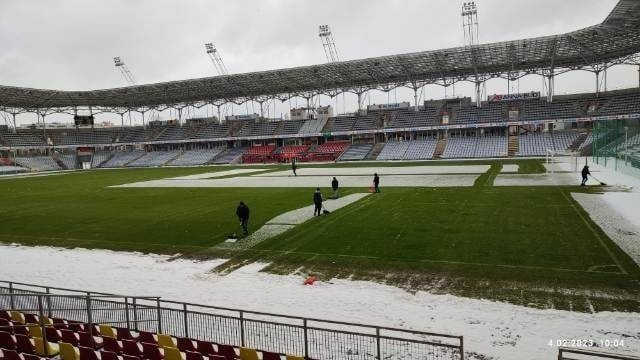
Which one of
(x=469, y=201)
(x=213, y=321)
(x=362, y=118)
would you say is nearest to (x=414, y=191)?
(x=469, y=201)

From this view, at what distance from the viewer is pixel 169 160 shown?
92.2 meters

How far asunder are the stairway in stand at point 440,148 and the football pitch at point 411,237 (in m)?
37.8

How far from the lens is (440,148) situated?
73.6 metres

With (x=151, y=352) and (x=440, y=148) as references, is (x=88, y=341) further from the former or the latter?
(x=440, y=148)

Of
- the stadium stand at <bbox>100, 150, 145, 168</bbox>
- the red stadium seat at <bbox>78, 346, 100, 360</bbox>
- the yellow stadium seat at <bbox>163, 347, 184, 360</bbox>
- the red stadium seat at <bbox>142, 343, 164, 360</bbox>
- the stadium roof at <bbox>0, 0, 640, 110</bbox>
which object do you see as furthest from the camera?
the stadium stand at <bbox>100, 150, 145, 168</bbox>

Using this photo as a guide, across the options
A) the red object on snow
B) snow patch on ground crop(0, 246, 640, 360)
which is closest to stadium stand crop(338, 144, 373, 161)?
snow patch on ground crop(0, 246, 640, 360)

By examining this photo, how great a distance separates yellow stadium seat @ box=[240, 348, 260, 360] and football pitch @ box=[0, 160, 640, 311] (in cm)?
655

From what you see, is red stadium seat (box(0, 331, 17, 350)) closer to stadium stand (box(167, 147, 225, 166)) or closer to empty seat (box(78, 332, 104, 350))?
empty seat (box(78, 332, 104, 350))

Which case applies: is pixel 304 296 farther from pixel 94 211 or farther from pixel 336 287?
pixel 94 211

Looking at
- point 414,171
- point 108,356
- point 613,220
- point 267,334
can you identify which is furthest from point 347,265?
point 414,171

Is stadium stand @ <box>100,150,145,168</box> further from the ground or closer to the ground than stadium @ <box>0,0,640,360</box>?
further from the ground

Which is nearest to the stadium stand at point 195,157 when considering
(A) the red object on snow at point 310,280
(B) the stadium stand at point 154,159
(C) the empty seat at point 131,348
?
(B) the stadium stand at point 154,159

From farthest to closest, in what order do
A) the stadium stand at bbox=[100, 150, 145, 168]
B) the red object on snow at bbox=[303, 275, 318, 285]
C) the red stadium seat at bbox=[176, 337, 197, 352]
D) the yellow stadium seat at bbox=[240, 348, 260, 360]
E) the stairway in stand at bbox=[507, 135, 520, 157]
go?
the stadium stand at bbox=[100, 150, 145, 168] < the stairway in stand at bbox=[507, 135, 520, 157] < the red object on snow at bbox=[303, 275, 318, 285] < the red stadium seat at bbox=[176, 337, 197, 352] < the yellow stadium seat at bbox=[240, 348, 260, 360]

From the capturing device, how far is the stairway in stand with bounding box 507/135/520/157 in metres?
67.7
